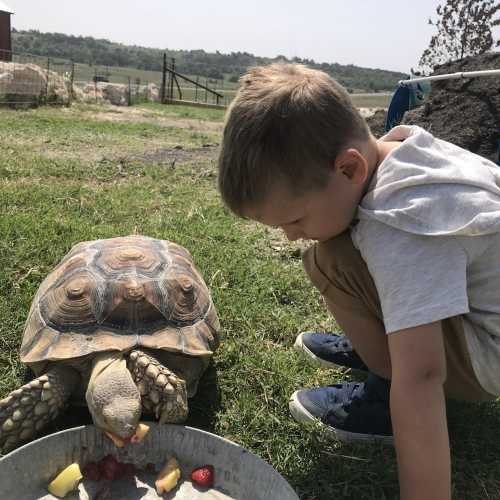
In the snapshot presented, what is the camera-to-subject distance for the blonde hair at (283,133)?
Result: 1.30 meters

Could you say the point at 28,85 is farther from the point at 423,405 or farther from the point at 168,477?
the point at 423,405

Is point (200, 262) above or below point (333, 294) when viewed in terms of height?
below

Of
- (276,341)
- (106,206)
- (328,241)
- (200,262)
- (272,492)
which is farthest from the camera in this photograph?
(106,206)

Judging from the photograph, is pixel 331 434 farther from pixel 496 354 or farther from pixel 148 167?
pixel 148 167

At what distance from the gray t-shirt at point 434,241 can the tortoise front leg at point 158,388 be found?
73cm

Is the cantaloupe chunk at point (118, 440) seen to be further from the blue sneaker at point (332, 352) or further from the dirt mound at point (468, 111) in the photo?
the dirt mound at point (468, 111)

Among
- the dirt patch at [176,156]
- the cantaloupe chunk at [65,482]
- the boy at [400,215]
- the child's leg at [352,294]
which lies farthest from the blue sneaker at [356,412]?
the dirt patch at [176,156]

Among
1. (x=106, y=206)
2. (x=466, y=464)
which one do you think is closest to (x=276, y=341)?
(x=466, y=464)

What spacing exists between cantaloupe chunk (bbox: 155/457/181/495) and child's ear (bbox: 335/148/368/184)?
961mm

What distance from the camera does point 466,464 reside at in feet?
5.81

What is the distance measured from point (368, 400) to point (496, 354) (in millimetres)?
526

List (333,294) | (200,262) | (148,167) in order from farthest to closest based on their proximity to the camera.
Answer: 1. (148,167)
2. (200,262)
3. (333,294)

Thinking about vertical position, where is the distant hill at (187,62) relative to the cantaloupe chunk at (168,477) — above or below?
above

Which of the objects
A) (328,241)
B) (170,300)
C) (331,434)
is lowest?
(331,434)
